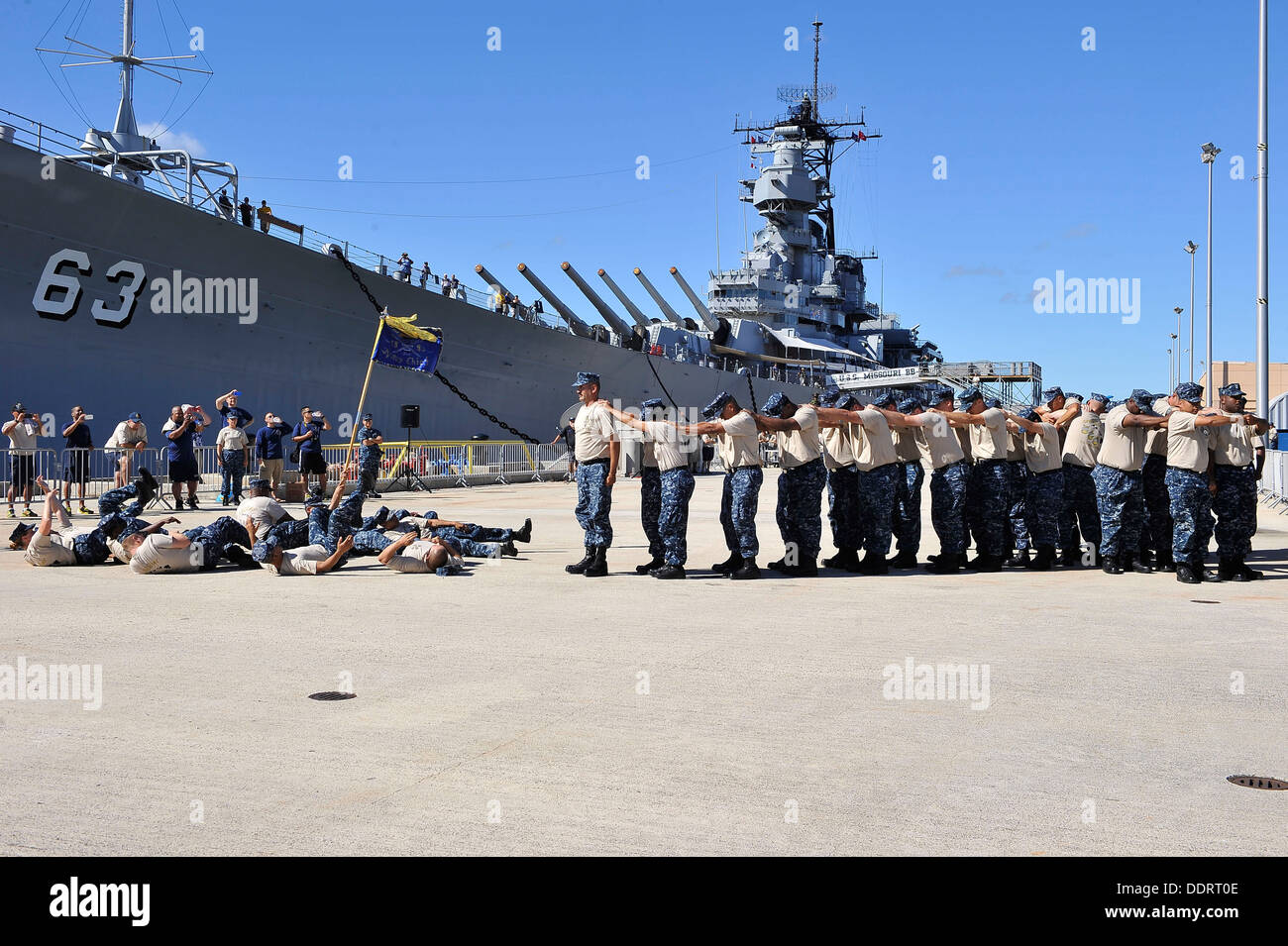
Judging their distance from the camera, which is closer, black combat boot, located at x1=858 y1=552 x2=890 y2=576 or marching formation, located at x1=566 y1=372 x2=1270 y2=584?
marching formation, located at x1=566 y1=372 x2=1270 y2=584

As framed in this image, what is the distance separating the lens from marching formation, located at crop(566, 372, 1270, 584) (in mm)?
8656

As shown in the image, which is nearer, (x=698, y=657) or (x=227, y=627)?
(x=698, y=657)

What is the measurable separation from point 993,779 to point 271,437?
15120 mm

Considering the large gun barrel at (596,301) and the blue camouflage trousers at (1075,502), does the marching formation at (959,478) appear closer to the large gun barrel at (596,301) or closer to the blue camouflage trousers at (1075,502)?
the blue camouflage trousers at (1075,502)

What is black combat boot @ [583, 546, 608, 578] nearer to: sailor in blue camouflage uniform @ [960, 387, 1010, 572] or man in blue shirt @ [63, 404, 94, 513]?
sailor in blue camouflage uniform @ [960, 387, 1010, 572]

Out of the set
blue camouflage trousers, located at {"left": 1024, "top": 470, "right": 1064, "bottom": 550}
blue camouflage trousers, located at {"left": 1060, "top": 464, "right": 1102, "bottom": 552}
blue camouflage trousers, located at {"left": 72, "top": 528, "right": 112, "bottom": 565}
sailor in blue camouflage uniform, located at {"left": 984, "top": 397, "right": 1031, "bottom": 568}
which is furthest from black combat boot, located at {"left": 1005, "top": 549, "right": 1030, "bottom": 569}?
blue camouflage trousers, located at {"left": 72, "top": 528, "right": 112, "bottom": 565}

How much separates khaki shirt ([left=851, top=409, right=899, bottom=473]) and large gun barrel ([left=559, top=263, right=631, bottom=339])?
33.0 meters

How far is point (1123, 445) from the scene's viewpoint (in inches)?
363

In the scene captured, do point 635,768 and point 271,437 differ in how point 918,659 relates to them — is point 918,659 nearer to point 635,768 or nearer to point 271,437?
point 635,768

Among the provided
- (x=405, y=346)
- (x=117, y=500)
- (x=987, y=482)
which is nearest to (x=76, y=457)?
(x=405, y=346)

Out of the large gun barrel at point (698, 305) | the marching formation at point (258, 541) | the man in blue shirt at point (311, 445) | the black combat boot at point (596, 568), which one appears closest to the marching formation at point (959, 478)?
the black combat boot at point (596, 568)
